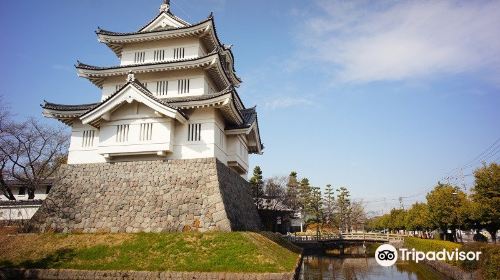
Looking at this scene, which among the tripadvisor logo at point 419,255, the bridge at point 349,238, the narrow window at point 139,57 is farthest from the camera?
the bridge at point 349,238

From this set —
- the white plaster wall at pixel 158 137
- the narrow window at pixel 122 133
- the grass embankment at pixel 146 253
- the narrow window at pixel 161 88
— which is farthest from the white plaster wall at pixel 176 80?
the grass embankment at pixel 146 253

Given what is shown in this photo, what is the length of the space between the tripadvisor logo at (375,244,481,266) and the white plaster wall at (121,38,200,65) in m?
16.6

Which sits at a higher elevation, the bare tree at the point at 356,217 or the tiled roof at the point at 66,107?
the tiled roof at the point at 66,107

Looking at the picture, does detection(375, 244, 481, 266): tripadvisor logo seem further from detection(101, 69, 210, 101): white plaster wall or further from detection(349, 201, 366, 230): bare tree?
detection(349, 201, 366, 230): bare tree

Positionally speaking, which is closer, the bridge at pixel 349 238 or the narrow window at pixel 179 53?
the narrow window at pixel 179 53

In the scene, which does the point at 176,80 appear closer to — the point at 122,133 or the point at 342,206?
the point at 122,133

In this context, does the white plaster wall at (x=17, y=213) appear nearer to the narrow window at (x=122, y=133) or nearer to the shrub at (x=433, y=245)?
the narrow window at (x=122, y=133)

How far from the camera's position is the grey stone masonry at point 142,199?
585 inches

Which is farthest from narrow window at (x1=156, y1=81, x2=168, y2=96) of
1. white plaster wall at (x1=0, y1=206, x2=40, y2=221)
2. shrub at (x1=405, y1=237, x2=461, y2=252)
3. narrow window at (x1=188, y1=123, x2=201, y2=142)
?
shrub at (x1=405, y1=237, x2=461, y2=252)

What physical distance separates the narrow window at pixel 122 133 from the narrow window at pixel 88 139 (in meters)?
2.25

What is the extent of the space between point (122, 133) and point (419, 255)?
2376 centimetres

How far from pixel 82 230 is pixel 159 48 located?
11716 millimetres

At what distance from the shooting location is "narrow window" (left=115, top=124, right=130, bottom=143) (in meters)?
16.7

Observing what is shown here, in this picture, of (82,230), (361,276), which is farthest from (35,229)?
(361,276)
